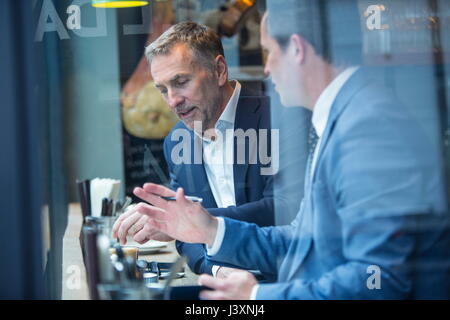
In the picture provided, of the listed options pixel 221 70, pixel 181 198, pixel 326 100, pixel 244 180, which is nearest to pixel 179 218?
pixel 181 198

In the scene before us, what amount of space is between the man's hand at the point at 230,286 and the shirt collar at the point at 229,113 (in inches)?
19.8

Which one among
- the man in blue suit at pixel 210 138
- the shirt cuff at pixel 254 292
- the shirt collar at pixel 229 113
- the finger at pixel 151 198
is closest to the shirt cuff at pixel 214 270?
the man in blue suit at pixel 210 138

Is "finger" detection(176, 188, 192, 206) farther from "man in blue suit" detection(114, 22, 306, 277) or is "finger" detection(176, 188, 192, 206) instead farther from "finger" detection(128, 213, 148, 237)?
"finger" detection(128, 213, 148, 237)

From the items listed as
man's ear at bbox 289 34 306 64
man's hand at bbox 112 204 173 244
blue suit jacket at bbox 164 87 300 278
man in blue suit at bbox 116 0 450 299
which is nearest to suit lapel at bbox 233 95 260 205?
blue suit jacket at bbox 164 87 300 278

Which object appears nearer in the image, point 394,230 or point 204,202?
point 394,230

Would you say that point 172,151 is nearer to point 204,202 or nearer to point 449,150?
point 204,202

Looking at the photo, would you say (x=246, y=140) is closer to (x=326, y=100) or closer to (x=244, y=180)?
(x=244, y=180)

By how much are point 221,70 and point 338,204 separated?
642mm

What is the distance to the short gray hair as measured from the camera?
9.19 ft

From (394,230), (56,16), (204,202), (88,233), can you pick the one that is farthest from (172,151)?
(394,230)

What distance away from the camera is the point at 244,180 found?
2861mm

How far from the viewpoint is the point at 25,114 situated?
274 cm

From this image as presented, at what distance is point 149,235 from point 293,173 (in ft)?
1.83

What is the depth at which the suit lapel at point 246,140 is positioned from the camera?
9.24ft
